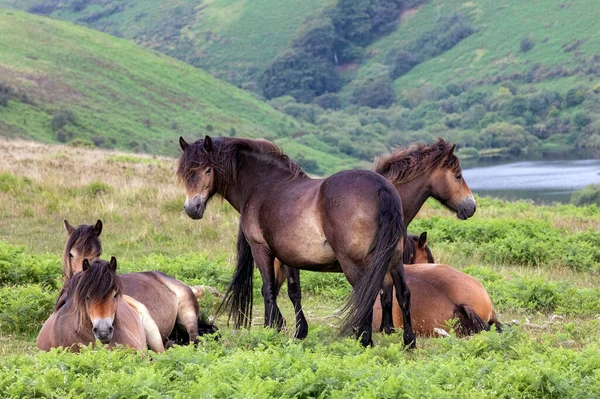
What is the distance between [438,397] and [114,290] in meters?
2.72

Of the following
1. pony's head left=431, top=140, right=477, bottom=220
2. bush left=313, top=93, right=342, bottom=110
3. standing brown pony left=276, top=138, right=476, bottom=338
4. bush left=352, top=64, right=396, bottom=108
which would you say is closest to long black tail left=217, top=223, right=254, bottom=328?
standing brown pony left=276, top=138, right=476, bottom=338

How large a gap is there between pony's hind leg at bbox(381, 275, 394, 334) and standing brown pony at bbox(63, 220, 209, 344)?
73.0 inches

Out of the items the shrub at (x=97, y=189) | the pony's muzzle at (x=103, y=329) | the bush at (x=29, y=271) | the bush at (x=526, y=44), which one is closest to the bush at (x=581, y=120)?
the bush at (x=526, y=44)

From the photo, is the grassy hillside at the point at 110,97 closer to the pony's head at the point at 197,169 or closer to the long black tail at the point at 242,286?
the long black tail at the point at 242,286

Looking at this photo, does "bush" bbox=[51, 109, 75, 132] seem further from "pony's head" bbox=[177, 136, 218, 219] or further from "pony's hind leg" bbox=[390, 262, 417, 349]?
"pony's hind leg" bbox=[390, 262, 417, 349]

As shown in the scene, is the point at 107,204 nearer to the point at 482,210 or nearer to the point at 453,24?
the point at 482,210

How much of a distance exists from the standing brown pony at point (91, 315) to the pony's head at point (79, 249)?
0.77 meters

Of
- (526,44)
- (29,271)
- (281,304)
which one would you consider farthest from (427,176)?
(526,44)

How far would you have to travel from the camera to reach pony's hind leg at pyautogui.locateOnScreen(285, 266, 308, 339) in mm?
7793

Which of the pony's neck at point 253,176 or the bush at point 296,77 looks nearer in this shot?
the pony's neck at point 253,176

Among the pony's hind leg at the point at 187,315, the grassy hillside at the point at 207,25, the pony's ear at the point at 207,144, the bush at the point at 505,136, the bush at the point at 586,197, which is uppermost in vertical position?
the grassy hillside at the point at 207,25

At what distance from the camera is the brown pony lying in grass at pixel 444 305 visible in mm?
8016

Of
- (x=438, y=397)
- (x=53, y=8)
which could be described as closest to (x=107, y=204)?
(x=438, y=397)

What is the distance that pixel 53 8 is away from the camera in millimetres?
190125
